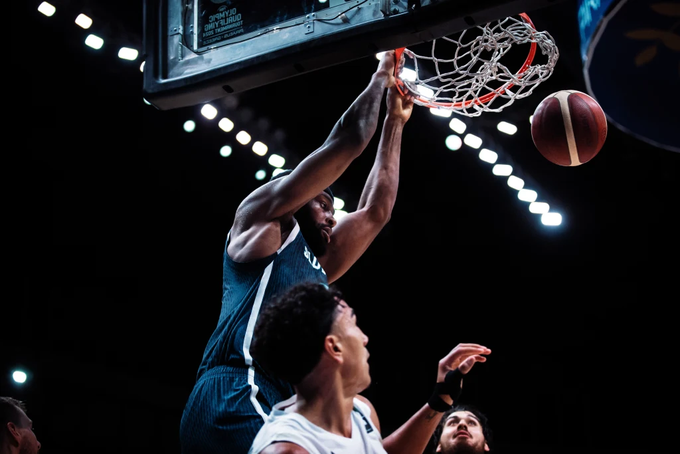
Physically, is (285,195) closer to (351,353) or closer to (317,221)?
(317,221)

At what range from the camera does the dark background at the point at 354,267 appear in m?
5.98

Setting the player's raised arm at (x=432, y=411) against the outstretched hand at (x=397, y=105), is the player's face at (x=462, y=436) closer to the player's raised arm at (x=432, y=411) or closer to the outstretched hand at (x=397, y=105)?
the outstretched hand at (x=397, y=105)

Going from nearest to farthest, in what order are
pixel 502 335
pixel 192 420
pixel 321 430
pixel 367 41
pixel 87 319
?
pixel 321 430
pixel 192 420
pixel 367 41
pixel 87 319
pixel 502 335

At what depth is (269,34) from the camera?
2.91m

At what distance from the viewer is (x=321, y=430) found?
1.92m

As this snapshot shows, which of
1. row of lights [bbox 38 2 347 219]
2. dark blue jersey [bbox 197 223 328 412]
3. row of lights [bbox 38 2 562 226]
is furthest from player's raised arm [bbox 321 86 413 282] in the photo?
row of lights [bbox 38 2 562 226]

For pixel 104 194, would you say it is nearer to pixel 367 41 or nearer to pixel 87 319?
pixel 87 319

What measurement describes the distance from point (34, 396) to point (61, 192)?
1.61m

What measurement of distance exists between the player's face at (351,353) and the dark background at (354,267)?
3512mm

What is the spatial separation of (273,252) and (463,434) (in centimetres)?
240

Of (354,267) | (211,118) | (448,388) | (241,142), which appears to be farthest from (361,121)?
(354,267)

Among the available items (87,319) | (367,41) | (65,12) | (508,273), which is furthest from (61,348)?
(367,41)

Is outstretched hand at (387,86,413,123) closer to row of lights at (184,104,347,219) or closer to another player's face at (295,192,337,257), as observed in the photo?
another player's face at (295,192,337,257)

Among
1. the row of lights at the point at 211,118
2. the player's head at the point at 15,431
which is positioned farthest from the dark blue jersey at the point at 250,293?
the row of lights at the point at 211,118
